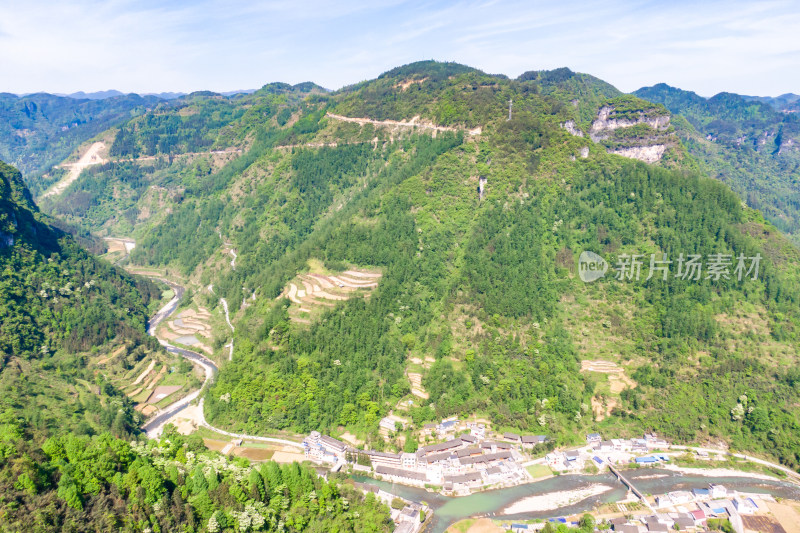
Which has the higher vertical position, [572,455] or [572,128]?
[572,128]

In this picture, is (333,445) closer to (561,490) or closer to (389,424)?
(389,424)

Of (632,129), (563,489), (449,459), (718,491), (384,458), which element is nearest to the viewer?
(718,491)

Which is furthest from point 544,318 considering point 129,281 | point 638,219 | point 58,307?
point 129,281

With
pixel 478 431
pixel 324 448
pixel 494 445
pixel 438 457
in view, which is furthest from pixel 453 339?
pixel 324 448

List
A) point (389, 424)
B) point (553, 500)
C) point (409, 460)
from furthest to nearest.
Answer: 1. point (389, 424)
2. point (409, 460)
3. point (553, 500)

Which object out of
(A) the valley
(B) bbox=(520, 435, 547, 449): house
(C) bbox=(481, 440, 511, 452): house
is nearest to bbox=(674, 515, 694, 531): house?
(A) the valley
